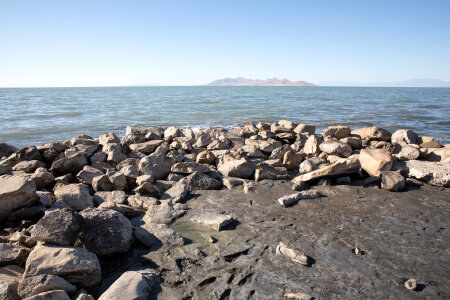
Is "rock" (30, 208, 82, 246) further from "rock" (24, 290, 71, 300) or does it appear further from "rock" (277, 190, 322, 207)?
"rock" (277, 190, 322, 207)

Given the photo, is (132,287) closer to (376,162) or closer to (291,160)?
(291,160)

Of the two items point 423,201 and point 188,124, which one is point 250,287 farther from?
point 188,124

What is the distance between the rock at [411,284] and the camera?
8.91 ft

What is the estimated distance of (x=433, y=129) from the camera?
43.7 feet

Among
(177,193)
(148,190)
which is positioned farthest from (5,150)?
(177,193)

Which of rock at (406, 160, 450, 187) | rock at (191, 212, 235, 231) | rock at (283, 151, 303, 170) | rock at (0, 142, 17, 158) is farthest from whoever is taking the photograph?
rock at (0, 142, 17, 158)

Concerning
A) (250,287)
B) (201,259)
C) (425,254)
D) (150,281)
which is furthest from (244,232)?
(425,254)

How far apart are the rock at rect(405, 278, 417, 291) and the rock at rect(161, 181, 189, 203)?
3.13 meters

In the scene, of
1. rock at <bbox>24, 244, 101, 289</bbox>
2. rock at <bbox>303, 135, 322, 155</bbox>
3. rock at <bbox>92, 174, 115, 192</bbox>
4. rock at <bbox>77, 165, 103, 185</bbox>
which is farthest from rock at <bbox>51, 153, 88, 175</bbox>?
rock at <bbox>303, 135, 322, 155</bbox>

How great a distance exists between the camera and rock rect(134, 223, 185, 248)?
11.6 ft

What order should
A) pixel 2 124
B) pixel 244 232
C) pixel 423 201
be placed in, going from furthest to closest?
pixel 2 124 < pixel 423 201 < pixel 244 232

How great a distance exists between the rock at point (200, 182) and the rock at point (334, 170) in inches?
56.5

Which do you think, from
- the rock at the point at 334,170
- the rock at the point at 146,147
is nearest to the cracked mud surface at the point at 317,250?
the rock at the point at 334,170

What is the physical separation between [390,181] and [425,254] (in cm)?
196
